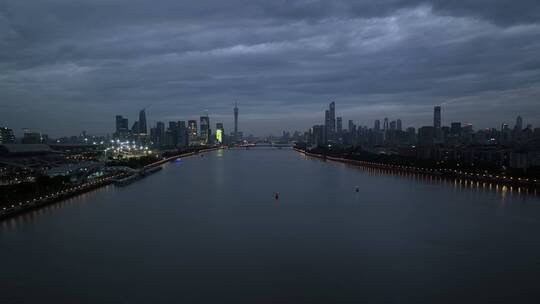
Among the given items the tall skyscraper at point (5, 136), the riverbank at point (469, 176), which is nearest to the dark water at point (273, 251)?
the riverbank at point (469, 176)

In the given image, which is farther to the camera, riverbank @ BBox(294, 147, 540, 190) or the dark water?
riverbank @ BBox(294, 147, 540, 190)

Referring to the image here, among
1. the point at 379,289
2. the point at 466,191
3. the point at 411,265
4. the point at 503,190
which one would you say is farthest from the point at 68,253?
the point at 503,190

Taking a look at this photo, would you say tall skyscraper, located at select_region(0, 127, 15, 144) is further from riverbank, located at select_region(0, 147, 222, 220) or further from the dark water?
the dark water

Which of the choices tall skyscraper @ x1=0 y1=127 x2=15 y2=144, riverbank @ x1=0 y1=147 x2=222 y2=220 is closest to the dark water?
riverbank @ x1=0 y1=147 x2=222 y2=220

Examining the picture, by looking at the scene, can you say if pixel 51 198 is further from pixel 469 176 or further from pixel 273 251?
pixel 469 176

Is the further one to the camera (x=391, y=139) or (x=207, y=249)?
(x=391, y=139)

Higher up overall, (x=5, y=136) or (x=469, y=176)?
(x=5, y=136)

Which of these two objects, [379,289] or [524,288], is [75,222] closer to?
[379,289]

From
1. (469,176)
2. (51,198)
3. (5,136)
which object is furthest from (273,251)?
(5,136)

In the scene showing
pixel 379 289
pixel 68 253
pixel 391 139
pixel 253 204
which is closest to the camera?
pixel 379 289
